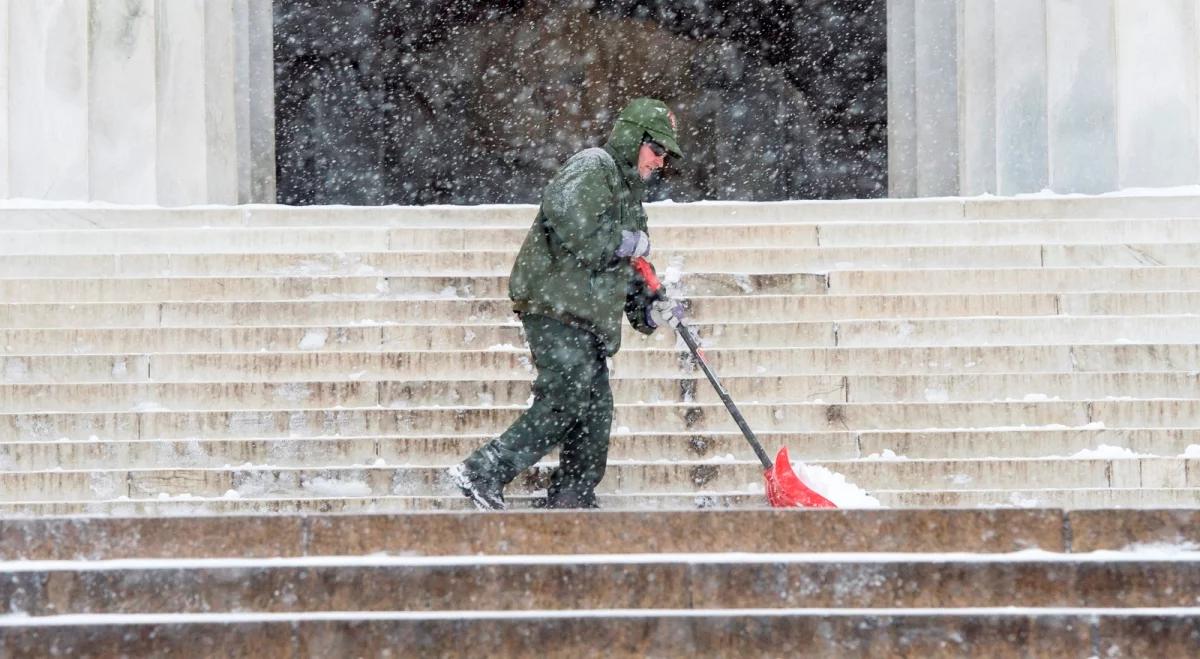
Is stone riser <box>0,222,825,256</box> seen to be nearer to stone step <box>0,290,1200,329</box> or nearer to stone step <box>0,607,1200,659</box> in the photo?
stone step <box>0,290,1200,329</box>

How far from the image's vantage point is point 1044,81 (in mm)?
11883

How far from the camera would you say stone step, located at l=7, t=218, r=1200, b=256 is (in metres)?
8.95

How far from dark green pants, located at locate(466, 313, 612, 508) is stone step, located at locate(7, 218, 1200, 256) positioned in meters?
3.03

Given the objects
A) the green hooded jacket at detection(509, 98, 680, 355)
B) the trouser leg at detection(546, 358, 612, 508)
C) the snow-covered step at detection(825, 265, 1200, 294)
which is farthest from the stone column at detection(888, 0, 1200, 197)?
the trouser leg at detection(546, 358, 612, 508)

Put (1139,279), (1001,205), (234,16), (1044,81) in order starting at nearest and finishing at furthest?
(1139,279), (1001,205), (1044,81), (234,16)

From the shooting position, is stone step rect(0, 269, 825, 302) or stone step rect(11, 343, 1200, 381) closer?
stone step rect(11, 343, 1200, 381)

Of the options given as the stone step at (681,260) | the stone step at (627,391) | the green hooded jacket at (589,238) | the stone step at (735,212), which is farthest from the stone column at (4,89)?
the green hooded jacket at (589,238)

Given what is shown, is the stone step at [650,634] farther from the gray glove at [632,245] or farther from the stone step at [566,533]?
the gray glove at [632,245]

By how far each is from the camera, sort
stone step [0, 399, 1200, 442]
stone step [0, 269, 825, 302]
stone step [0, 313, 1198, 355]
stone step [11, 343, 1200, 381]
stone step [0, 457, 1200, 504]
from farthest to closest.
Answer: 1. stone step [0, 269, 825, 302]
2. stone step [0, 313, 1198, 355]
3. stone step [11, 343, 1200, 381]
4. stone step [0, 399, 1200, 442]
5. stone step [0, 457, 1200, 504]

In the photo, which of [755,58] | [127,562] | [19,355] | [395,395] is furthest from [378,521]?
[755,58]

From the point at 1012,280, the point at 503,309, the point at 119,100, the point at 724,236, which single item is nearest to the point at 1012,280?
the point at 1012,280

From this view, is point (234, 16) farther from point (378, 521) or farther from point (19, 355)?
point (378, 521)

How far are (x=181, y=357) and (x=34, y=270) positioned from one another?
5.59 feet

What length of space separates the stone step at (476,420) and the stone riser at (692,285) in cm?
127
